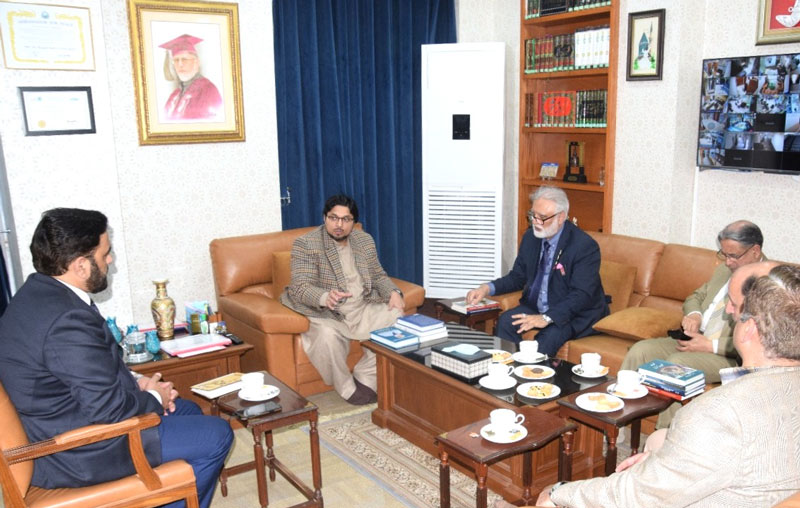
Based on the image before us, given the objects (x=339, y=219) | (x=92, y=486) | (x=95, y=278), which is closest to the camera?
(x=92, y=486)

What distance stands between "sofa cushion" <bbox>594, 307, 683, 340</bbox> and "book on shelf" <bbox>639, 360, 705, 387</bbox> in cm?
83

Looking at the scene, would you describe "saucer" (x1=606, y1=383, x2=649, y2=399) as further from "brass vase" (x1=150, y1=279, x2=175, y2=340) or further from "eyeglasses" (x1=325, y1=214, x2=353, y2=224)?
"brass vase" (x1=150, y1=279, x2=175, y2=340)

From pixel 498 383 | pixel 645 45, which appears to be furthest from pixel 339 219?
pixel 645 45

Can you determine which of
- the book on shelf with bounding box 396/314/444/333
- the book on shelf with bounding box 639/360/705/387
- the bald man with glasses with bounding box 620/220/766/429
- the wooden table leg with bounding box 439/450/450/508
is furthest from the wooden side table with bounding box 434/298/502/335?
the wooden table leg with bounding box 439/450/450/508

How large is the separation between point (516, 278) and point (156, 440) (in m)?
2.51

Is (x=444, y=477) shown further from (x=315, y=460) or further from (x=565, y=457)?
(x=315, y=460)

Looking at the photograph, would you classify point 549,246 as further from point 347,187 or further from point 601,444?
point 347,187

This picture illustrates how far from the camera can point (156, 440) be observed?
242 centimetres

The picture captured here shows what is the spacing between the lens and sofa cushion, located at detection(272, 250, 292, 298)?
176 inches

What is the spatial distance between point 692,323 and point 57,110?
3.59 meters

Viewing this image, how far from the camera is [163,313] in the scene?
380cm

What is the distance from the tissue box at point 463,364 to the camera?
305cm

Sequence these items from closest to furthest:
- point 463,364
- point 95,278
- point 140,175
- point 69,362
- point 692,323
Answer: point 69,362
point 95,278
point 463,364
point 692,323
point 140,175

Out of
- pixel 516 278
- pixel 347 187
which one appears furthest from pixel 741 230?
pixel 347 187
